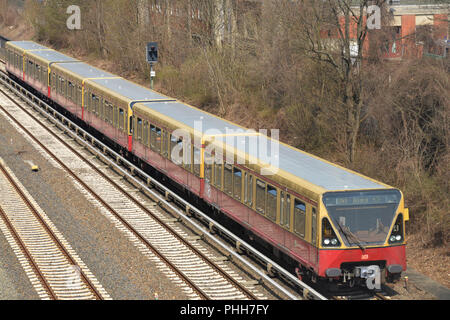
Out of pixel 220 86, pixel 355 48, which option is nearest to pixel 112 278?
pixel 355 48

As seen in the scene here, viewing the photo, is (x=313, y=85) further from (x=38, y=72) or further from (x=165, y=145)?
(x=38, y=72)

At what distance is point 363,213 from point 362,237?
1.59ft

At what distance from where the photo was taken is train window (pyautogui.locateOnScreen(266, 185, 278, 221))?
1656 cm

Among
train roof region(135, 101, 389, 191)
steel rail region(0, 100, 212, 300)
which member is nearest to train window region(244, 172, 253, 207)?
train roof region(135, 101, 389, 191)

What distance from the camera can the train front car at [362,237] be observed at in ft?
48.0

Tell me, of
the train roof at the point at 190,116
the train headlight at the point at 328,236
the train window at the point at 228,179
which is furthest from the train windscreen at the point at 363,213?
the train roof at the point at 190,116

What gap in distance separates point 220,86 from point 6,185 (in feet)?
45.7

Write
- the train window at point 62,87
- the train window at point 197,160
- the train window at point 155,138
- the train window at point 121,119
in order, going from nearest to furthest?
the train window at point 197,160
the train window at point 155,138
the train window at point 121,119
the train window at point 62,87

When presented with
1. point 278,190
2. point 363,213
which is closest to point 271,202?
point 278,190

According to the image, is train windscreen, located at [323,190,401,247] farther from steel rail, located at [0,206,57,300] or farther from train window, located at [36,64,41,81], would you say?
train window, located at [36,64,41,81]

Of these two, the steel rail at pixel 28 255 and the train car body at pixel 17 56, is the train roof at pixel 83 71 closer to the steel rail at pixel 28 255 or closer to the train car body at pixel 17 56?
the train car body at pixel 17 56

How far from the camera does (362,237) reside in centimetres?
1488

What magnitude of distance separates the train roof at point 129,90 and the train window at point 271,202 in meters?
11.8
